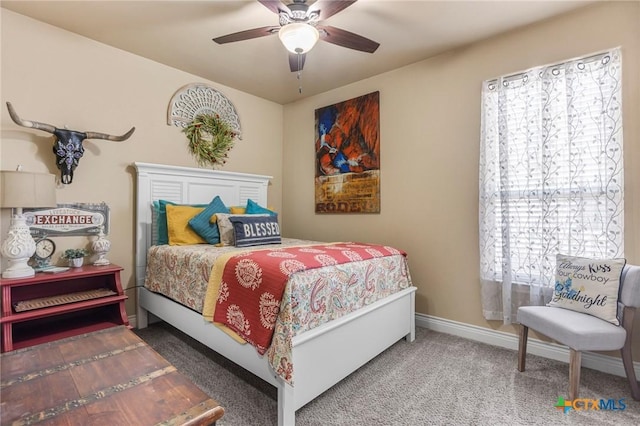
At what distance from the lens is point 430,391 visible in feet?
6.23

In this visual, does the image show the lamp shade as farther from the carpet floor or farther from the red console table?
the carpet floor

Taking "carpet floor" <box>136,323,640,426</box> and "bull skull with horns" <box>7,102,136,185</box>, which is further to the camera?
"bull skull with horns" <box>7,102,136,185</box>

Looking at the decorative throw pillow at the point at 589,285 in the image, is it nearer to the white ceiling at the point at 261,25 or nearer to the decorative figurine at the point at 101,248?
the white ceiling at the point at 261,25

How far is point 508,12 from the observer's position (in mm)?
2250

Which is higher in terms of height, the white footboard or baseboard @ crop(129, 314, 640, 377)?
the white footboard

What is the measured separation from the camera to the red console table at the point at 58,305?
204 cm

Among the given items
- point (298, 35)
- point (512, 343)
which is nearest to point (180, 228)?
point (298, 35)

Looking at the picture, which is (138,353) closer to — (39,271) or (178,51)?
(39,271)

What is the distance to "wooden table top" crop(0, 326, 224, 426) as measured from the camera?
80cm

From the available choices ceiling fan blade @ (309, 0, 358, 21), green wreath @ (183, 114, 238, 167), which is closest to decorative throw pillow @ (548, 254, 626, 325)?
ceiling fan blade @ (309, 0, 358, 21)

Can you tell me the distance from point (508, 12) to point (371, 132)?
4.92ft

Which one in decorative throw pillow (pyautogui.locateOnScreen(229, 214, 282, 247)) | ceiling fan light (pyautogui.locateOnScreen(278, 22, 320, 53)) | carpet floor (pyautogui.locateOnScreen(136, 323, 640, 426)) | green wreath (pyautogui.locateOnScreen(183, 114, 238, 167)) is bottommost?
carpet floor (pyautogui.locateOnScreen(136, 323, 640, 426))

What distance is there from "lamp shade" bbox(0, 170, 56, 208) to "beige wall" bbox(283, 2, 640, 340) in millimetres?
2711

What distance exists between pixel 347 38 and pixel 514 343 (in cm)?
271
